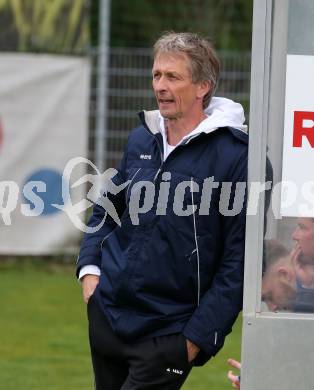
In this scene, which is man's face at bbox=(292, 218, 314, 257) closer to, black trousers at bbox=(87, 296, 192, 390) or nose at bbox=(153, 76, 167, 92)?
black trousers at bbox=(87, 296, 192, 390)

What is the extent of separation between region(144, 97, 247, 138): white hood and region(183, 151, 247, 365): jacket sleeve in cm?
15

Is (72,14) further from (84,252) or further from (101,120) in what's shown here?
(84,252)

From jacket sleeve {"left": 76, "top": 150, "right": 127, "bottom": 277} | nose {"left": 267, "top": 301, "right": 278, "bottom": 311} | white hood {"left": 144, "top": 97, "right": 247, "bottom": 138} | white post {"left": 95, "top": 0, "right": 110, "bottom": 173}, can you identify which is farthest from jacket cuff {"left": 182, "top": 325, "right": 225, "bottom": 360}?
white post {"left": 95, "top": 0, "right": 110, "bottom": 173}

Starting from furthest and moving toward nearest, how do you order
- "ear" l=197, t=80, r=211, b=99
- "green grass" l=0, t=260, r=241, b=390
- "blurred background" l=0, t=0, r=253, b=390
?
"blurred background" l=0, t=0, r=253, b=390 → "green grass" l=0, t=260, r=241, b=390 → "ear" l=197, t=80, r=211, b=99

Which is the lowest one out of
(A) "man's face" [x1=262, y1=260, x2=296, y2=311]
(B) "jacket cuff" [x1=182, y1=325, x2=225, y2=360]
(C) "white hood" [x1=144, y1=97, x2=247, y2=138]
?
(B) "jacket cuff" [x1=182, y1=325, x2=225, y2=360]

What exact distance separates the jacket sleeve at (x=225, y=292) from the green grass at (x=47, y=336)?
2.82 m

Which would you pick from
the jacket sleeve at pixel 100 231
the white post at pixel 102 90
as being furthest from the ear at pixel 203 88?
the white post at pixel 102 90

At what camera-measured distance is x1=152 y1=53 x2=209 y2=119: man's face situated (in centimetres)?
445

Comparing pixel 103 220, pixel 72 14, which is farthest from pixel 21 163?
pixel 103 220

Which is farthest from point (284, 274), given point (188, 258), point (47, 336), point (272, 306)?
point (47, 336)

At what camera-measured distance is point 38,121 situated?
1128 cm

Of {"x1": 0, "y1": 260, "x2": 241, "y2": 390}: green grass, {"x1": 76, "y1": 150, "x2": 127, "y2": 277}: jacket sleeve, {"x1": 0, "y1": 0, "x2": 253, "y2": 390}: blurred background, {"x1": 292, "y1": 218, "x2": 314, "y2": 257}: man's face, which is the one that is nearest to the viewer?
{"x1": 292, "y1": 218, "x2": 314, "y2": 257}: man's face

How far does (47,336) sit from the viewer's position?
8688 millimetres

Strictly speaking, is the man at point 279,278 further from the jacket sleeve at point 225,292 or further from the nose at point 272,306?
the jacket sleeve at point 225,292
